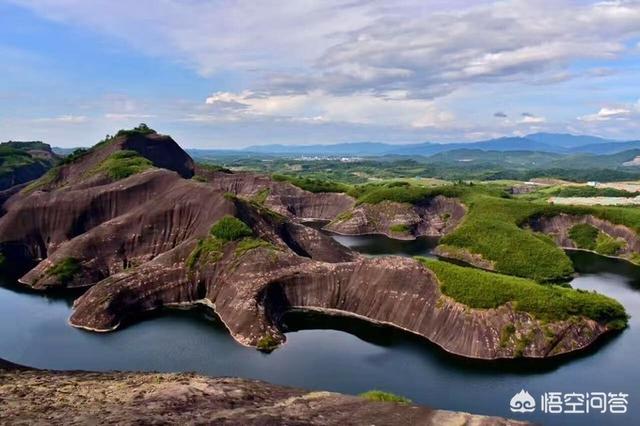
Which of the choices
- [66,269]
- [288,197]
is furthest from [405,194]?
[66,269]

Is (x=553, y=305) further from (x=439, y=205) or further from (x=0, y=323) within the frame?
(x=439, y=205)

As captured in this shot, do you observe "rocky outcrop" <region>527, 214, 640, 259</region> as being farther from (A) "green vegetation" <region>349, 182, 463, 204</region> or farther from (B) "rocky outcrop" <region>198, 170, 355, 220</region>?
(B) "rocky outcrop" <region>198, 170, 355, 220</region>

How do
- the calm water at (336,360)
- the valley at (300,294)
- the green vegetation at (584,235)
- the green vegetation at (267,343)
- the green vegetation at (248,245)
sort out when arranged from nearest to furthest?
the calm water at (336,360)
the valley at (300,294)
the green vegetation at (267,343)
the green vegetation at (248,245)
the green vegetation at (584,235)

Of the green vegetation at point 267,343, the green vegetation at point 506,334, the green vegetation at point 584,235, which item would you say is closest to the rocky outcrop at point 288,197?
the green vegetation at point 584,235

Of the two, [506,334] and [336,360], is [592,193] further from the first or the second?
[336,360]

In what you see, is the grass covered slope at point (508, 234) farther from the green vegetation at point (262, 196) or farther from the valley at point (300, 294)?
the green vegetation at point (262, 196)

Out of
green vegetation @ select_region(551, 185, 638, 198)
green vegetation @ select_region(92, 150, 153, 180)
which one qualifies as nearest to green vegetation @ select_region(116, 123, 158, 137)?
green vegetation @ select_region(92, 150, 153, 180)

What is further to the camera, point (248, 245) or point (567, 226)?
point (567, 226)

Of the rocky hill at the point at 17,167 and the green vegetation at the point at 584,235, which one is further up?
the rocky hill at the point at 17,167
